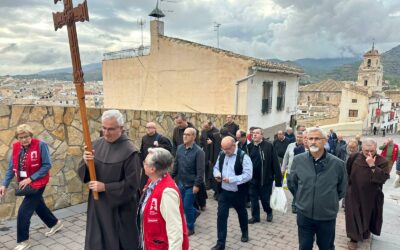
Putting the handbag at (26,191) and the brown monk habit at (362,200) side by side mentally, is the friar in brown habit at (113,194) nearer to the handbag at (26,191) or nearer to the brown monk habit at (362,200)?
the handbag at (26,191)

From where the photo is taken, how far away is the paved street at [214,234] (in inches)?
189

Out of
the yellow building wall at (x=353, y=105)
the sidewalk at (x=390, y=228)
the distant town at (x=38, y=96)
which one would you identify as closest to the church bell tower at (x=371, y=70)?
the yellow building wall at (x=353, y=105)

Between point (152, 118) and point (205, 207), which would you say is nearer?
point (205, 207)

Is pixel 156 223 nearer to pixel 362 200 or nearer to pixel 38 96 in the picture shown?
pixel 362 200

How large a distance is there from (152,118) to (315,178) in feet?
17.9

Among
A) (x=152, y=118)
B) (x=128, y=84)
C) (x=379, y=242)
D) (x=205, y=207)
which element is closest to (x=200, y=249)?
(x=205, y=207)

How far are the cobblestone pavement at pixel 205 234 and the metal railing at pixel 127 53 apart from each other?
1237 centimetres

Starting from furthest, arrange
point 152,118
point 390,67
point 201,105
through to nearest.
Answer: point 390,67
point 201,105
point 152,118

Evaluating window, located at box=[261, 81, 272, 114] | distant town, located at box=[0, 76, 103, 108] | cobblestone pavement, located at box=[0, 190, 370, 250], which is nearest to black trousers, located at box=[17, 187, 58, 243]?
cobblestone pavement, located at box=[0, 190, 370, 250]

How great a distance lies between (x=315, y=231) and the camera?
12.6ft

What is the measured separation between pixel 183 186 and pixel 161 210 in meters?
2.69

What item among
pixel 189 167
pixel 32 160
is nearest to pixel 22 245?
pixel 32 160

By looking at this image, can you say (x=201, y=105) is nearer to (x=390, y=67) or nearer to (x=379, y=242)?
(x=379, y=242)

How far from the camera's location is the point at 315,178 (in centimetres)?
367
